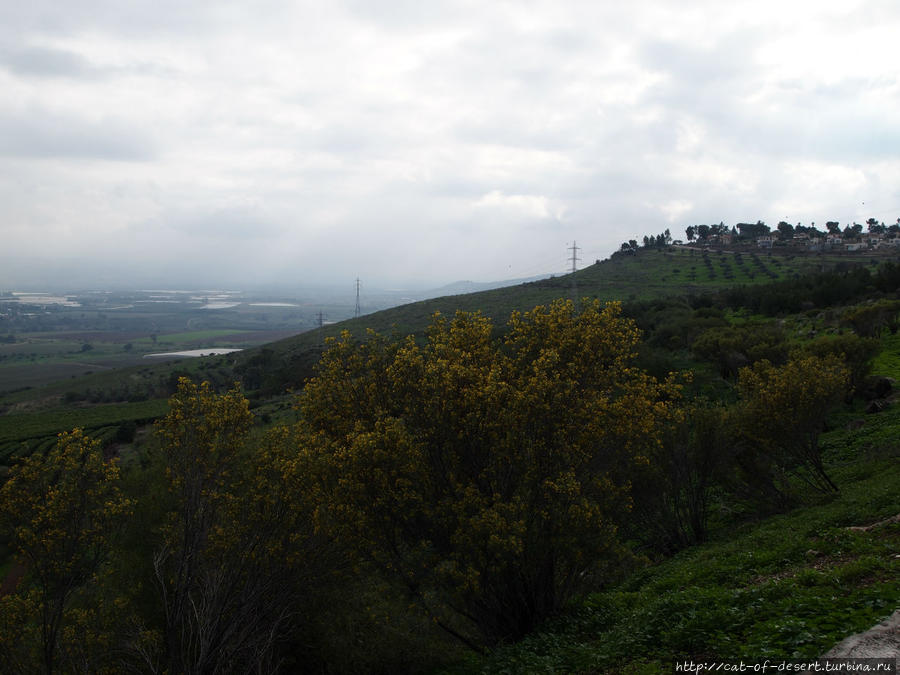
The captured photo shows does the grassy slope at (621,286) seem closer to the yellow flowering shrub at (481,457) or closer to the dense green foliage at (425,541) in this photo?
the yellow flowering shrub at (481,457)

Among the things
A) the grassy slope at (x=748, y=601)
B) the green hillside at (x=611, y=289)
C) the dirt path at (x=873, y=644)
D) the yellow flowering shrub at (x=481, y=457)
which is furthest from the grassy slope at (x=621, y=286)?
the dirt path at (x=873, y=644)

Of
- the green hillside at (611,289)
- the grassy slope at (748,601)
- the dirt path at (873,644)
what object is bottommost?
the grassy slope at (748,601)

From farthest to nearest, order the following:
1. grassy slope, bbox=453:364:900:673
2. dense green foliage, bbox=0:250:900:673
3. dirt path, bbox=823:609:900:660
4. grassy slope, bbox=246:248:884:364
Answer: grassy slope, bbox=246:248:884:364
dense green foliage, bbox=0:250:900:673
grassy slope, bbox=453:364:900:673
dirt path, bbox=823:609:900:660

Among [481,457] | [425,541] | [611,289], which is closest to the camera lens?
[425,541]

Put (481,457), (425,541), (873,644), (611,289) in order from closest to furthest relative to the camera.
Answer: (873,644) < (425,541) < (481,457) < (611,289)

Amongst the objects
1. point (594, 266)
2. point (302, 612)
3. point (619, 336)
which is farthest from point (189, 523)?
point (594, 266)

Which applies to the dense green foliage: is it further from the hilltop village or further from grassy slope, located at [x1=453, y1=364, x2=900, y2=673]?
the hilltop village

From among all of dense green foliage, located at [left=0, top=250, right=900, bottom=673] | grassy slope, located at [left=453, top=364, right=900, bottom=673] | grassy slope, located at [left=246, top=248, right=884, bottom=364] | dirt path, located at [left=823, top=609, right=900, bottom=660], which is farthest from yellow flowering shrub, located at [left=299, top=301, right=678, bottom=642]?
grassy slope, located at [left=246, top=248, right=884, bottom=364]

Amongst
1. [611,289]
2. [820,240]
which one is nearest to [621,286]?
[611,289]

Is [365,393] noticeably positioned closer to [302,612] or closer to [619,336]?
[302,612]

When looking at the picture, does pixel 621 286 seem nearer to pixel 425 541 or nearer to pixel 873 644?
pixel 425 541

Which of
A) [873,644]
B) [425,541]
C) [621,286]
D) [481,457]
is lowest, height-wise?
[425,541]

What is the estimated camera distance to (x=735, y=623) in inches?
408

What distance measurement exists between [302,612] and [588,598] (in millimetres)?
9516
